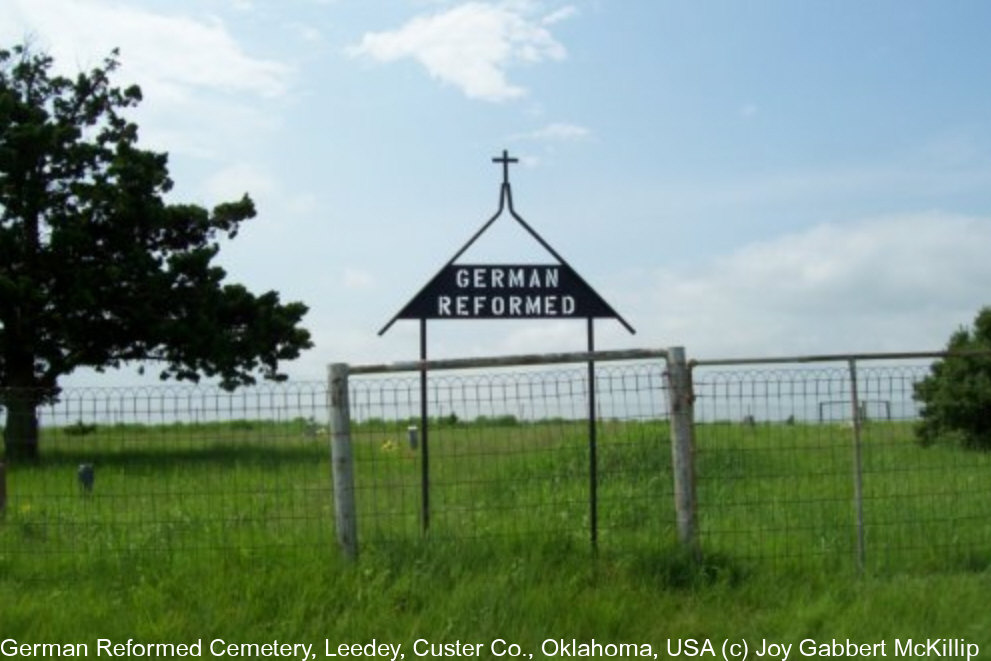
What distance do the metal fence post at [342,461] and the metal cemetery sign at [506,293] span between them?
0.72 meters

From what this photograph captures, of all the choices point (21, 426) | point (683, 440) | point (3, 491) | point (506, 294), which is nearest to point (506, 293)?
point (506, 294)

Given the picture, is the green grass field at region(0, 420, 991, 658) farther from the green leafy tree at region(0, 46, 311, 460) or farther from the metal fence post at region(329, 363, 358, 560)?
the green leafy tree at region(0, 46, 311, 460)

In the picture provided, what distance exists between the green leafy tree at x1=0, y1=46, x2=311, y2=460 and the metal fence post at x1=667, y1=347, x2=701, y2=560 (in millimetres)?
17429

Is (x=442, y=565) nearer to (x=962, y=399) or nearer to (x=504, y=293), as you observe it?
(x=504, y=293)

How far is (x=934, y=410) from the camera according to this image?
20.3m

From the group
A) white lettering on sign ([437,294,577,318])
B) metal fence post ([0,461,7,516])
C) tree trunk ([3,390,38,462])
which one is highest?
white lettering on sign ([437,294,577,318])

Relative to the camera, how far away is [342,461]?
24.3 ft

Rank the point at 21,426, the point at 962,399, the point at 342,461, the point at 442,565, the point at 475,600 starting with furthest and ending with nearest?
the point at 962,399, the point at 21,426, the point at 342,461, the point at 442,565, the point at 475,600

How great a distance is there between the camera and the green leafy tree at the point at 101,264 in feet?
76.8

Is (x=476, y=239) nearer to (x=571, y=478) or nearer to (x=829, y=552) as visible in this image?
(x=829, y=552)

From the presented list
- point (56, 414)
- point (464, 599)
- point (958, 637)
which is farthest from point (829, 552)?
point (56, 414)

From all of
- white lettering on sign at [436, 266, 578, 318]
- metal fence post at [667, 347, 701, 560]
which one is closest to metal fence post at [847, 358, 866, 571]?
metal fence post at [667, 347, 701, 560]

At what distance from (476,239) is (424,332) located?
2.48 feet

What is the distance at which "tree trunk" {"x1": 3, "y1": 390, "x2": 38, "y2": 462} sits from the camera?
7.66 meters
